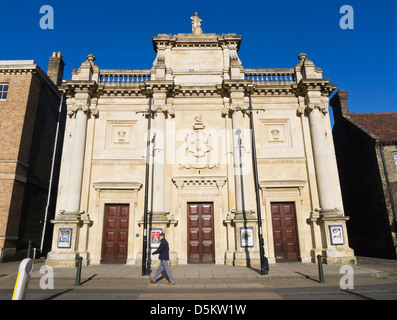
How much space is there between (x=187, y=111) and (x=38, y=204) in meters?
13.2

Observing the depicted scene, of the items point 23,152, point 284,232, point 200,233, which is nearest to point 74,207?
point 23,152

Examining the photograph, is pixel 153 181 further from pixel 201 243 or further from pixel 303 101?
pixel 303 101

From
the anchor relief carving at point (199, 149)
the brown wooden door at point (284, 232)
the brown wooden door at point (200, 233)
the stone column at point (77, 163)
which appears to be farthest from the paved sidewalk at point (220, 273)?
the anchor relief carving at point (199, 149)

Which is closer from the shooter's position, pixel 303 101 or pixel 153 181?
pixel 153 181

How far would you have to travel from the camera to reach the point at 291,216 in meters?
14.6

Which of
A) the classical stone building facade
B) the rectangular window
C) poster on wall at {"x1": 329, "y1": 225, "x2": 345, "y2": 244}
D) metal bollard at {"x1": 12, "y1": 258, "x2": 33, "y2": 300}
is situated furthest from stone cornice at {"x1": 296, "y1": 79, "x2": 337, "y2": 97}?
the rectangular window

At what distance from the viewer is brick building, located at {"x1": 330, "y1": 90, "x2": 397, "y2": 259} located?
1716cm

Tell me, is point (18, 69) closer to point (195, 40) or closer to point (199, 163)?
point (195, 40)

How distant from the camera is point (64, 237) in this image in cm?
1288

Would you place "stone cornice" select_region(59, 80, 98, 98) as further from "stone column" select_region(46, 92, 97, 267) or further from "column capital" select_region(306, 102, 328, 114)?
"column capital" select_region(306, 102, 328, 114)

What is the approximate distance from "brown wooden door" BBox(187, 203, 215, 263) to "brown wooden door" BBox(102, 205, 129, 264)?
144 inches

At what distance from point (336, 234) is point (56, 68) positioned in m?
25.4
